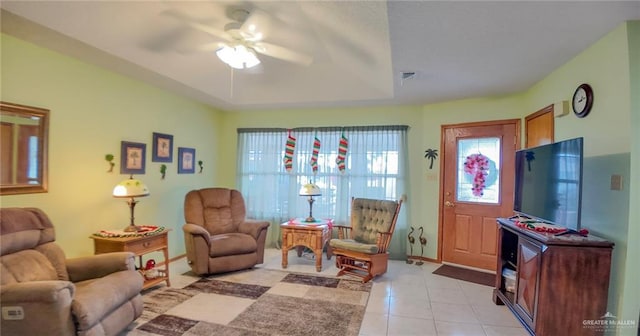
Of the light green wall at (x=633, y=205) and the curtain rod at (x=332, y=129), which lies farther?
the curtain rod at (x=332, y=129)

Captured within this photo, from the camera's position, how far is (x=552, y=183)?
241 centimetres

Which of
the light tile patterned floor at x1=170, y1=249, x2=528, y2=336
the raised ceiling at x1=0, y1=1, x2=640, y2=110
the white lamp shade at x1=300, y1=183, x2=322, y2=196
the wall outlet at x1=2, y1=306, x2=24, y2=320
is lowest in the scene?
the light tile patterned floor at x1=170, y1=249, x2=528, y2=336

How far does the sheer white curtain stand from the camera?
4539 millimetres

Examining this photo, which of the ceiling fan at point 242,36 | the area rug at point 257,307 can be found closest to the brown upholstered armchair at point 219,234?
the area rug at point 257,307

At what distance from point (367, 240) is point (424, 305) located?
1166mm

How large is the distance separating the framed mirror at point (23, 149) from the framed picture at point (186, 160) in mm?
→ 1708

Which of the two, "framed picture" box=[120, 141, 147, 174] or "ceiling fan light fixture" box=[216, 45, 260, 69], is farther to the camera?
"framed picture" box=[120, 141, 147, 174]

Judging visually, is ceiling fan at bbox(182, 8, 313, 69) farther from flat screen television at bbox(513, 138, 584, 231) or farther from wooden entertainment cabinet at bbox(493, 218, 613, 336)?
wooden entertainment cabinet at bbox(493, 218, 613, 336)

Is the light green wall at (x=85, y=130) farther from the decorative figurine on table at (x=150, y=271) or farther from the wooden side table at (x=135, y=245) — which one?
the decorative figurine on table at (x=150, y=271)

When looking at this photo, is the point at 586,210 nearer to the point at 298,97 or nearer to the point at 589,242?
the point at 589,242

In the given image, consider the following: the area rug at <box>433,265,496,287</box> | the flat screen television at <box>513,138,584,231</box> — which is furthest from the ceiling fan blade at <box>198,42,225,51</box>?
the area rug at <box>433,265,496,287</box>

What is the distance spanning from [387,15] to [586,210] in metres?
2.19

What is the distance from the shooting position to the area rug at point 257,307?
2439mm

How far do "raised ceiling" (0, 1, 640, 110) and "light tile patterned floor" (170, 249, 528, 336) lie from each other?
2231 mm
